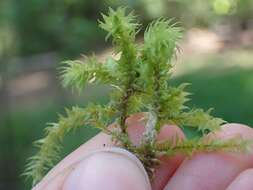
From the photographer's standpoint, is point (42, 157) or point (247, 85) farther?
point (247, 85)

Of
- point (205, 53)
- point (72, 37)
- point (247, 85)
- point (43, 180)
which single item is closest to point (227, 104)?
point (247, 85)

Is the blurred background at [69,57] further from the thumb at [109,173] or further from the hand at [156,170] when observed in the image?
the thumb at [109,173]

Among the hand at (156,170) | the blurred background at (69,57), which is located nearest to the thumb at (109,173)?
the hand at (156,170)

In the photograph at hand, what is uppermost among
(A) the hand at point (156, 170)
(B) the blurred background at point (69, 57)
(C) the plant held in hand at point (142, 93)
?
(C) the plant held in hand at point (142, 93)

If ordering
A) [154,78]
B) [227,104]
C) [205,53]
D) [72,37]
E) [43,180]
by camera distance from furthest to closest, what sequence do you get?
[205,53] → [72,37] → [227,104] → [43,180] → [154,78]

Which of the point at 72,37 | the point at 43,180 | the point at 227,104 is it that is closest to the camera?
the point at 43,180

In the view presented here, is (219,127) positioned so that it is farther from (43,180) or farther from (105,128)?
(43,180)

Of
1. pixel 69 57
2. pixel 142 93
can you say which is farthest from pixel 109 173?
pixel 69 57
